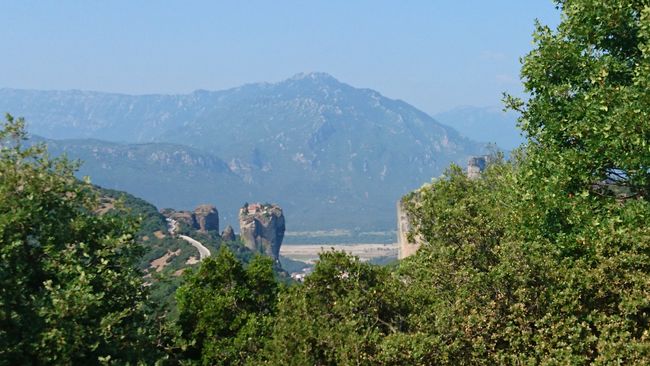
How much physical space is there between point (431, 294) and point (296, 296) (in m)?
4.33

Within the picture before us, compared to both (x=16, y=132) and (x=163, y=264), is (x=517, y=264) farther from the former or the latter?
(x=163, y=264)

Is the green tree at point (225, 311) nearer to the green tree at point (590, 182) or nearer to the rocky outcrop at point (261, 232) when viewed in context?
the green tree at point (590, 182)

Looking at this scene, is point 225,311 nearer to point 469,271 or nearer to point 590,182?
point 469,271

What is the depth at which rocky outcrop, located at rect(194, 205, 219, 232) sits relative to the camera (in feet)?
611

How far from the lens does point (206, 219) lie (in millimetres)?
187250

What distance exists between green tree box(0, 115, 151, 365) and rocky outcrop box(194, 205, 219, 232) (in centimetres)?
16119

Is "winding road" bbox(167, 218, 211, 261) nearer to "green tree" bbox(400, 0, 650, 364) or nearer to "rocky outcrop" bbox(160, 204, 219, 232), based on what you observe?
"rocky outcrop" bbox(160, 204, 219, 232)

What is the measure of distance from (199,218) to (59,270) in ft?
555

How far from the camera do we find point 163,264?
137 meters

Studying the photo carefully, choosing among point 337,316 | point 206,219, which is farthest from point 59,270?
point 206,219

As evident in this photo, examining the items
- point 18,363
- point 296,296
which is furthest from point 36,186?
point 296,296

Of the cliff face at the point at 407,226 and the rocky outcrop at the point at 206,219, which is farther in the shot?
the rocky outcrop at the point at 206,219

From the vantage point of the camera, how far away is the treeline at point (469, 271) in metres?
18.1

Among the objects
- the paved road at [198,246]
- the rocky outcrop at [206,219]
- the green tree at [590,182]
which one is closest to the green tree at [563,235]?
the green tree at [590,182]
